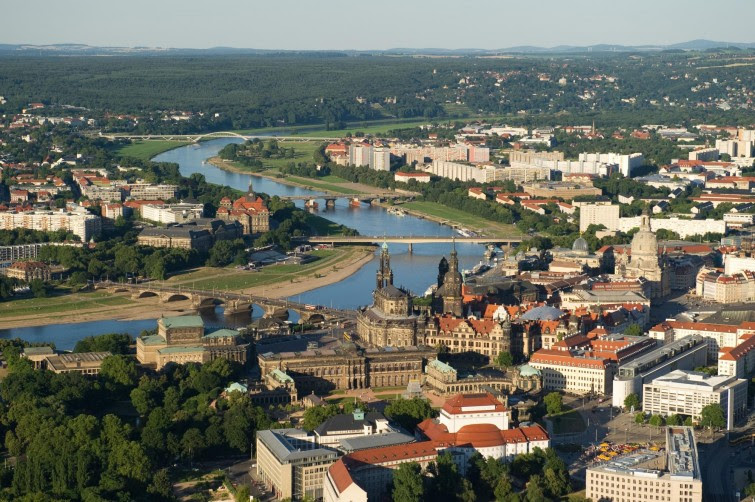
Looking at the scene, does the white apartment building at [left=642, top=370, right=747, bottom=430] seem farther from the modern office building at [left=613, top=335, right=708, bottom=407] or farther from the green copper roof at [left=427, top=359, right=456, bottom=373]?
the green copper roof at [left=427, top=359, right=456, bottom=373]

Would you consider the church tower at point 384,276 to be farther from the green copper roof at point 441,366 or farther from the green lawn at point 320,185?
the green lawn at point 320,185

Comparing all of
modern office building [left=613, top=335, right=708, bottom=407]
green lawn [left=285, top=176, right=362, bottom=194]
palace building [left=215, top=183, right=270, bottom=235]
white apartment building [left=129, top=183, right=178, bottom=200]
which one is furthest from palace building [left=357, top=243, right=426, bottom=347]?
green lawn [left=285, top=176, right=362, bottom=194]

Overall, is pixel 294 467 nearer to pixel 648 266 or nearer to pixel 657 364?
pixel 657 364

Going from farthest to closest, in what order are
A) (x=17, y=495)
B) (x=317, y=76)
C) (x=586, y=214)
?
(x=317, y=76) → (x=586, y=214) → (x=17, y=495)

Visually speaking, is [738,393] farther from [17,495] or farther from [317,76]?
[317,76]

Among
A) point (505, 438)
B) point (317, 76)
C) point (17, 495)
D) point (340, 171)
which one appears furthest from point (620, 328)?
point (317, 76)

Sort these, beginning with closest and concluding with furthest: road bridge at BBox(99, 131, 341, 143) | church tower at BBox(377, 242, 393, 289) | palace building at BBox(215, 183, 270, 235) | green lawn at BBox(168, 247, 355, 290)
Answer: church tower at BBox(377, 242, 393, 289) → green lawn at BBox(168, 247, 355, 290) → palace building at BBox(215, 183, 270, 235) → road bridge at BBox(99, 131, 341, 143)

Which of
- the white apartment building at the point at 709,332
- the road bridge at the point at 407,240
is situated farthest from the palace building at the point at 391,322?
the road bridge at the point at 407,240
